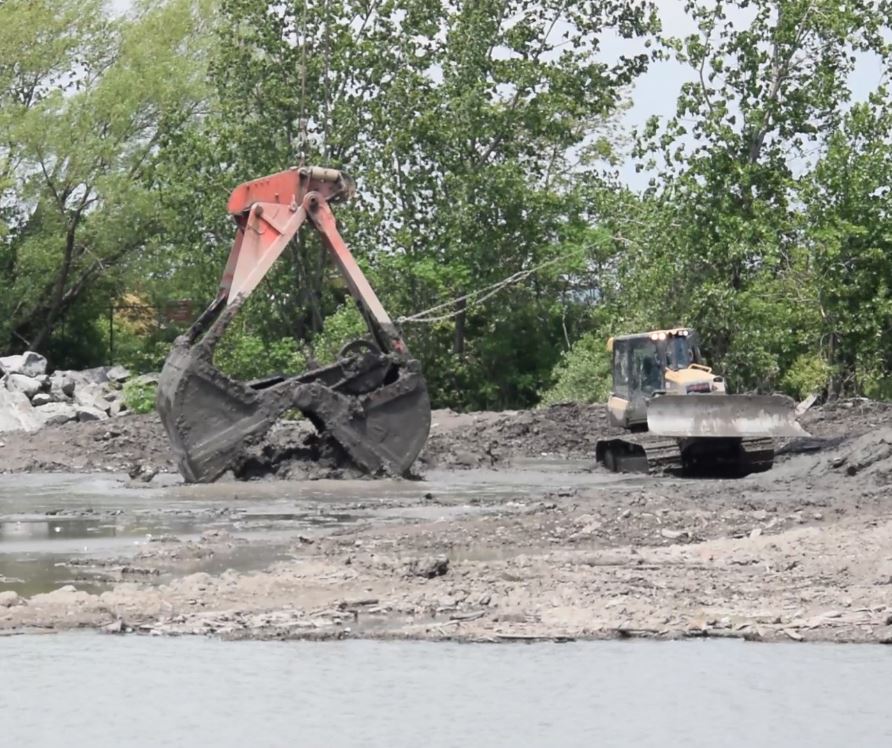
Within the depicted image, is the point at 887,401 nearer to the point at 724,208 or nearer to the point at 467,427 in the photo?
the point at 724,208

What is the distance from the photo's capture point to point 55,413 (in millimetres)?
38281

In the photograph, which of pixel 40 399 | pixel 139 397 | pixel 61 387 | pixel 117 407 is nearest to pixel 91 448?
pixel 40 399

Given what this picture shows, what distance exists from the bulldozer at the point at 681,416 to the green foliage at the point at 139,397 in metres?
14.1

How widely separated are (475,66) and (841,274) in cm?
1099

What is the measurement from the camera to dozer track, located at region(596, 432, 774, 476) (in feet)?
90.9

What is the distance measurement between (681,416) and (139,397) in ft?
57.5

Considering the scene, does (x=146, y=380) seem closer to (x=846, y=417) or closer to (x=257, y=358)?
(x=257, y=358)

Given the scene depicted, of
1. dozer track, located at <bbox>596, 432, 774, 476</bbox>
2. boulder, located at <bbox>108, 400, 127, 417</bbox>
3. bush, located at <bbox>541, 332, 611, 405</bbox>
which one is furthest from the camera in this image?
bush, located at <bbox>541, 332, 611, 405</bbox>

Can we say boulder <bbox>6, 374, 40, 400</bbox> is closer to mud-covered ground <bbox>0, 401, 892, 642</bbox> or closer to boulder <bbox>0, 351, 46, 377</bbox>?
boulder <bbox>0, 351, 46, 377</bbox>

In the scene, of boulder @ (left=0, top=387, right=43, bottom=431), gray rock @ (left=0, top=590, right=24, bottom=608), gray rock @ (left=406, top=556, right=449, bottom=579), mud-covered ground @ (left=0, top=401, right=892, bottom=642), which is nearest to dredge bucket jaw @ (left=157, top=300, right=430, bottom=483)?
mud-covered ground @ (left=0, top=401, right=892, bottom=642)

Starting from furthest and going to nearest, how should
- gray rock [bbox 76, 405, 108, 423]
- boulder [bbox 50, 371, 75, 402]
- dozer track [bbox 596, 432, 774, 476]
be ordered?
boulder [bbox 50, 371, 75, 402] → gray rock [bbox 76, 405, 108, 423] → dozer track [bbox 596, 432, 774, 476]

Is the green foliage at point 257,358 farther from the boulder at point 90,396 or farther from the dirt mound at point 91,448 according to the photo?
the dirt mound at point 91,448

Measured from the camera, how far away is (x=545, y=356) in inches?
1797

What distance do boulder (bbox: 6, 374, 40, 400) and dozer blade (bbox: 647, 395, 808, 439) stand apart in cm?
1704
